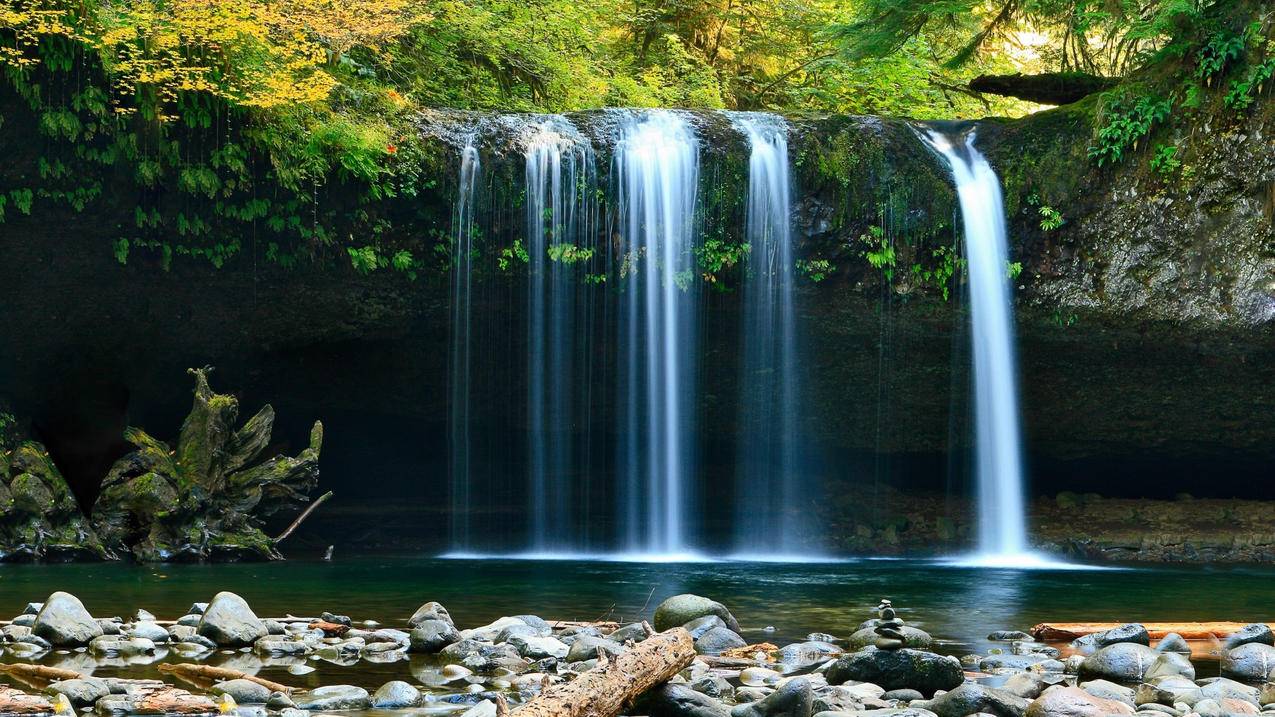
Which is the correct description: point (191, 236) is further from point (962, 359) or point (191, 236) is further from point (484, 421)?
point (962, 359)

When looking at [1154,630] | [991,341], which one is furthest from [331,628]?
[991,341]

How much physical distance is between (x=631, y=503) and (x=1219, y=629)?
888 centimetres

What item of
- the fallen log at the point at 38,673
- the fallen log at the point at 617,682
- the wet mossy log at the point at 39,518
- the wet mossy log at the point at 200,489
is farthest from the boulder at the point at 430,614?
the wet mossy log at the point at 39,518

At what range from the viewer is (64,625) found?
6.63 meters

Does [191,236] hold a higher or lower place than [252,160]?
lower

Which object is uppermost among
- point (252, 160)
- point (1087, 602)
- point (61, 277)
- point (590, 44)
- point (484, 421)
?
point (590, 44)

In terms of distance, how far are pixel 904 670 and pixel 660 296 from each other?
9141 millimetres

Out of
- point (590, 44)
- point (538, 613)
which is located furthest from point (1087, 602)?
point (590, 44)

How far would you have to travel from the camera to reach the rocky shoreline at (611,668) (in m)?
4.90

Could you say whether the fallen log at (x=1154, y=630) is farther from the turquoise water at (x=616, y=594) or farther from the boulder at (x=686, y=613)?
the boulder at (x=686, y=613)

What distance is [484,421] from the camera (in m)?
15.7

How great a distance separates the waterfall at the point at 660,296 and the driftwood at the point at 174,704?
9.61 metres

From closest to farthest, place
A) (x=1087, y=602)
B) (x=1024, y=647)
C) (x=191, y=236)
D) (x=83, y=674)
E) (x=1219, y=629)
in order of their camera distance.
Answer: (x=83, y=674)
(x=1024, y=647)
(x=1219, y=629)
(x=1087, y=602)
(x=191, y=236)

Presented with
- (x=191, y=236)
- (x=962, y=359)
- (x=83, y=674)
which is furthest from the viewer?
(x=962, y=359)
